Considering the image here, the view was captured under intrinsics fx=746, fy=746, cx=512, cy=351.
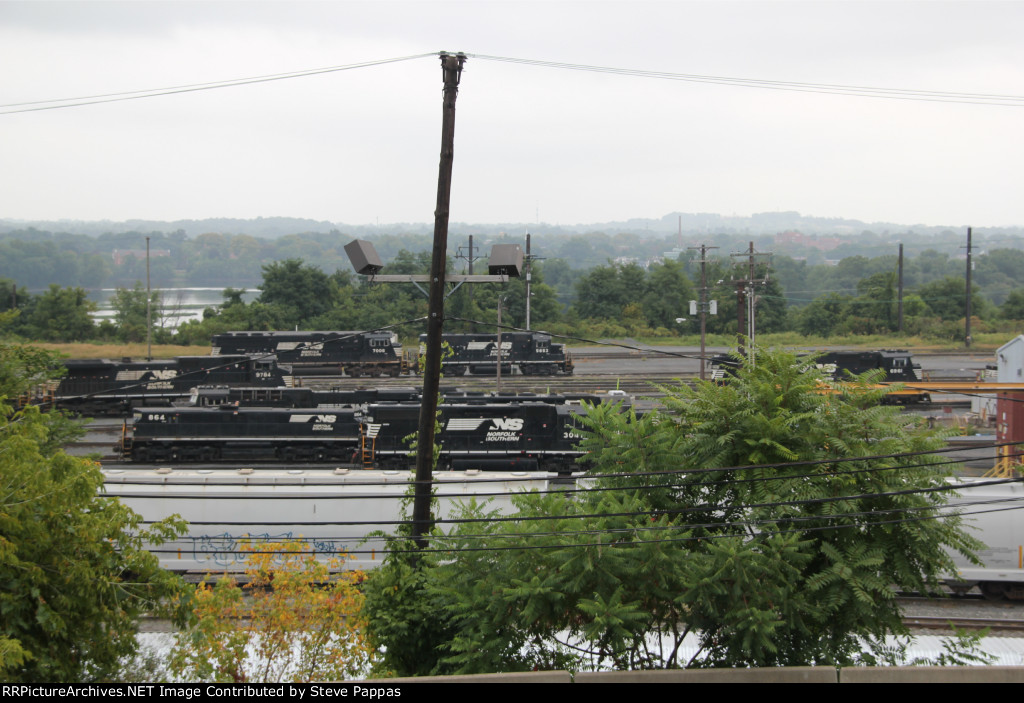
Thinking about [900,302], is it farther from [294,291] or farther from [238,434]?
[238,434]

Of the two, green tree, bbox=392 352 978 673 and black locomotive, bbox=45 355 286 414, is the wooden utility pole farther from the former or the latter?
green tree, bbox=392 352 978 673

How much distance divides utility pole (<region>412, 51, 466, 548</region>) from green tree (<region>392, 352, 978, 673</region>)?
0.82m

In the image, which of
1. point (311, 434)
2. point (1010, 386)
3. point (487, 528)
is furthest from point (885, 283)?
point (487, 528)

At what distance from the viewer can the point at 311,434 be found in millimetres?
28031

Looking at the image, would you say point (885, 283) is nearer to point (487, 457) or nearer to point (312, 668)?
point (487, 457)

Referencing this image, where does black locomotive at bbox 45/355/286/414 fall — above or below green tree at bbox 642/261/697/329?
below

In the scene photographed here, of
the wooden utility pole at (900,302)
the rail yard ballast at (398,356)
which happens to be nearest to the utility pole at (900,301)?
the wooden utility pole at (900,302)

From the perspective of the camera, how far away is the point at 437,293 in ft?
34.4

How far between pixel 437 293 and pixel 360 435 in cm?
1823

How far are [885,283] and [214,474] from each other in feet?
208

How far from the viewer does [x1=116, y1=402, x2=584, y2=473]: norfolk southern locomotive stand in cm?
2603
